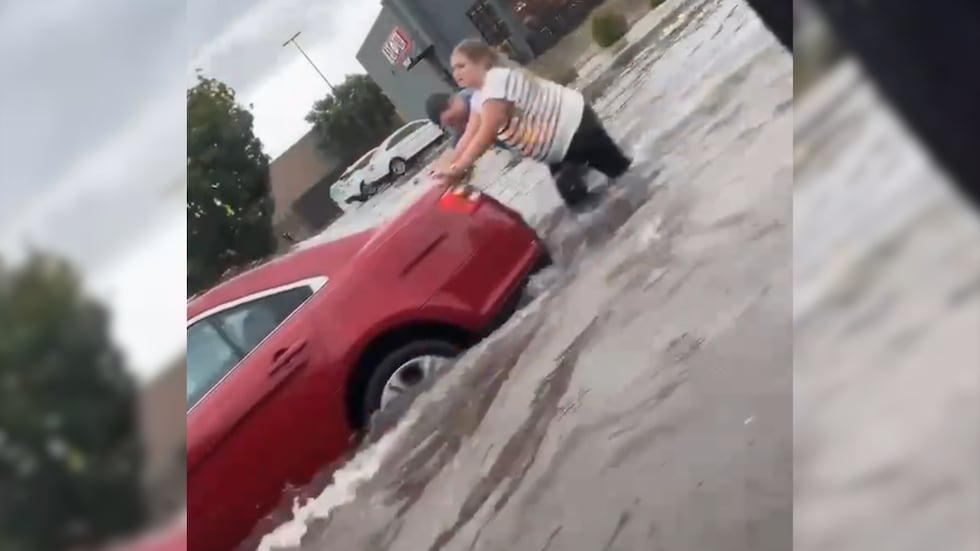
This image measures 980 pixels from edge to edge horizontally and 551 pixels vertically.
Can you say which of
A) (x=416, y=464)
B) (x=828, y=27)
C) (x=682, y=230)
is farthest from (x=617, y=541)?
(x=828, y=27)

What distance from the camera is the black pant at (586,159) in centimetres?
139

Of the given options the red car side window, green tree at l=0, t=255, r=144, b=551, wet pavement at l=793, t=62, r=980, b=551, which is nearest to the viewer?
wet pavement at l=793, t=62, r=980, b=551

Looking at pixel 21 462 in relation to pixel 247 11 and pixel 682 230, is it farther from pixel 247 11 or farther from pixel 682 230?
pixel 682 230

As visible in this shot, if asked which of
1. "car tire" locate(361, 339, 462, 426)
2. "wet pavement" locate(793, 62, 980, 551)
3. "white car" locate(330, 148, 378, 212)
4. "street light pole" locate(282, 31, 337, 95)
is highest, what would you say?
"street light pole" locate(282, 31, 337, 95)

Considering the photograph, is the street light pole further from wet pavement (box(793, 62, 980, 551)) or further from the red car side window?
wet pavement (box(793, 62, 980, 551))

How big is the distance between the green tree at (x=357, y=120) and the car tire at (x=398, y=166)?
0.04 m

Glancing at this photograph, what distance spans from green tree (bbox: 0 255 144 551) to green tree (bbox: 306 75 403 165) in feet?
1.36

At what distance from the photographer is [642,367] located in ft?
4.40

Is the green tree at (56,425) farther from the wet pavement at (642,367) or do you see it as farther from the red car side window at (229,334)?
the wet pavement at (642,367)

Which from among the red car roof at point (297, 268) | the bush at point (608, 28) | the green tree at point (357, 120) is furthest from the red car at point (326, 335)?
the bush at point (608, 28)

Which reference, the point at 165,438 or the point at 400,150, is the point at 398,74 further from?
the point at 165,438

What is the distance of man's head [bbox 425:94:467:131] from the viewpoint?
54.9 inches

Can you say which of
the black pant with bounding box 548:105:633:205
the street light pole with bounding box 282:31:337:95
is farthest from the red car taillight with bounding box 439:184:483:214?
the street light pole with bounding box 282:31:337:95

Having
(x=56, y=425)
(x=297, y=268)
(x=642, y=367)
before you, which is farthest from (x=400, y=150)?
(x=56, y=425)
